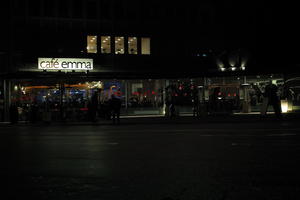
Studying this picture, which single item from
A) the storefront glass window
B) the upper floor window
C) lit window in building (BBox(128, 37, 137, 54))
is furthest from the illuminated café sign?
the storefront glass window

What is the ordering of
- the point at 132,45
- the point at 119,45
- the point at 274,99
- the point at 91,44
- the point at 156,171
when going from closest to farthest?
the point at 156,171
the point at 274,99
the point at 91,44
the point at 119,45
the point at 132,45

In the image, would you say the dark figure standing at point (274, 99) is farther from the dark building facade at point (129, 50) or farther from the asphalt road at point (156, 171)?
the asphalt road at point (156, 171)

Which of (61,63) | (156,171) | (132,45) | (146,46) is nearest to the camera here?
(156,171)

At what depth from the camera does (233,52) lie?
1318 inches

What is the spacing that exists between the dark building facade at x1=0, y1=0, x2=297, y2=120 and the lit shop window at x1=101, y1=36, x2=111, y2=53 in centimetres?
9

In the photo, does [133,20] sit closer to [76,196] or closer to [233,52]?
[233,52]

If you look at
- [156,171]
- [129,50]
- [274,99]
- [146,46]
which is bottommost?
[156,171]

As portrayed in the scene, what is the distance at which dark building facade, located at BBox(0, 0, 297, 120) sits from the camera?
1122 inches

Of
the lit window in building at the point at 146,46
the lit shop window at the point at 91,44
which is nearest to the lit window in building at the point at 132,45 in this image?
the lit window in building at the point at 146,46

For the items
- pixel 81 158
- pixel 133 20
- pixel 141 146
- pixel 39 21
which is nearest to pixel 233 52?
pixel 133 20

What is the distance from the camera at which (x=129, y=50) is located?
33.0m

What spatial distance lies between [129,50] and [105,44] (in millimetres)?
2332

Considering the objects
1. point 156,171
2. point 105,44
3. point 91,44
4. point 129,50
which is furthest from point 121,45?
point 156,171

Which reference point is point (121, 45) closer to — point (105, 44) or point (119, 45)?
point (119, 45)
